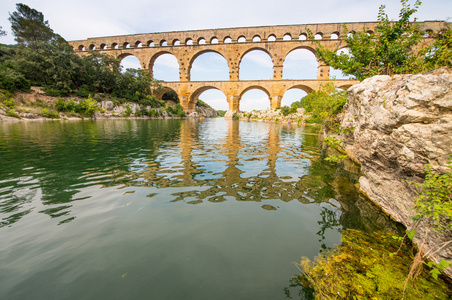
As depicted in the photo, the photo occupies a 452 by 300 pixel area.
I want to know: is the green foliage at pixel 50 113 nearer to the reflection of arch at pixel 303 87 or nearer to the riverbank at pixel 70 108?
the riverbank at pixel 70 108

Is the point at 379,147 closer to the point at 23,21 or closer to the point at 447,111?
the point at 447,111

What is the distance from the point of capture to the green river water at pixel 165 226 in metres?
1.74

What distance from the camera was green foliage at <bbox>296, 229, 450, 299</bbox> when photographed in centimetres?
172

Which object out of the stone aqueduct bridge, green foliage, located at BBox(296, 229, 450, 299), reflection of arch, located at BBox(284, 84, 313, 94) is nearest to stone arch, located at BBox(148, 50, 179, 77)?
the stone aqueduct bridge

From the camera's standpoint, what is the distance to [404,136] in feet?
8.19

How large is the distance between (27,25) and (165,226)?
62484mm

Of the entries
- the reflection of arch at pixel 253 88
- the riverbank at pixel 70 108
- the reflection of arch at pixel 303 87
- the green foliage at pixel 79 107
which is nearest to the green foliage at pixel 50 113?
the riverbank at pixel 70 108

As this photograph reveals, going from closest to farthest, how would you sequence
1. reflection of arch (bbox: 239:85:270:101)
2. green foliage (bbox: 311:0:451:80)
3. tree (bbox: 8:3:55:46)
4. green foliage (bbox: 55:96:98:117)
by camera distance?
green foliage (bbox: 311:0:451:80)
green foliage (bbox: 55:96:98:117)
reflection of arch (bbox: 239:85:270:101)
tree (bbox: 8:3:55:46)

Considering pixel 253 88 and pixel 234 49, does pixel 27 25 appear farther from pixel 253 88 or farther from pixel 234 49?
pixel 253 88

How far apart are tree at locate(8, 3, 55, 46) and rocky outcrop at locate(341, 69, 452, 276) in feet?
193

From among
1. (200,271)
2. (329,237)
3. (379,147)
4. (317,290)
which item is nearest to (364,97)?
(379,147)

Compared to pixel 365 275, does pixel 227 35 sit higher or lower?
higher

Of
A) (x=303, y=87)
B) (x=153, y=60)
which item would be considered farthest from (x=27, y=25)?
(x=303, y=87)

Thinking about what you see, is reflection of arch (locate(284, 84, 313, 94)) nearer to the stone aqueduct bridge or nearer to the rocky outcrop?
the stone aqueduct bridge
